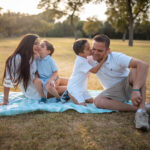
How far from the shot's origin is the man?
2965 mm

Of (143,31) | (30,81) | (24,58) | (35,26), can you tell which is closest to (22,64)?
(24,58)

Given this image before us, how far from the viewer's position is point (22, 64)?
3496 mm

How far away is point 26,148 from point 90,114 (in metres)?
1.40

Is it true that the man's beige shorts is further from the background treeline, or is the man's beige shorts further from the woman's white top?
the background treeline

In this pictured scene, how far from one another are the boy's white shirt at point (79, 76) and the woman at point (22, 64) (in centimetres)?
86

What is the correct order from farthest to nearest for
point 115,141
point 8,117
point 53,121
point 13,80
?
point 13,80 < point 8,117 < point 53,121 < point 115,141

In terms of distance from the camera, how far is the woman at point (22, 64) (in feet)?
11.4

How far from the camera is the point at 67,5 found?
28562 millimetres

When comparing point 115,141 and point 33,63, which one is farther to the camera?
point 33,63

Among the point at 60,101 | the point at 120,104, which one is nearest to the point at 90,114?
the point at 120,104

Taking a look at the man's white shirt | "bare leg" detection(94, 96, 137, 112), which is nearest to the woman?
the man's white shirt

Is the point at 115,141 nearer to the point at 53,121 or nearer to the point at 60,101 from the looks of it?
the point at 53,121

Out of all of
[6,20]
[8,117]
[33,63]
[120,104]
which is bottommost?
[8,117]

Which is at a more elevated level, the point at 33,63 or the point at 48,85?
the point at 33,63
